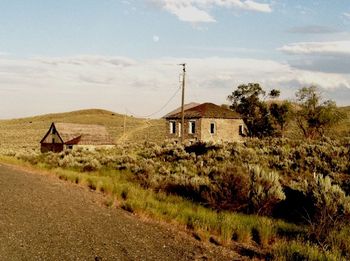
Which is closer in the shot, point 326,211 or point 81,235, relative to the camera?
point 81,235

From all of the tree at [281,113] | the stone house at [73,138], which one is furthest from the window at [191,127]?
the tree at [281,113]

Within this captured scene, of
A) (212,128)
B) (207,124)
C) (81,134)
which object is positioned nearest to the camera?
(207,124)

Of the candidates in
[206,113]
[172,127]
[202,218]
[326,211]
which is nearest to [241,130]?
[206,113]

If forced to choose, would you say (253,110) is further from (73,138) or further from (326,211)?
(326,211)

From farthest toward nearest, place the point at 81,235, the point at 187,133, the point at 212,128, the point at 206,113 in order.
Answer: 1. the point at 212,128
2. the point at 187,133
3. the point at 206,113
4. the point at 81,235

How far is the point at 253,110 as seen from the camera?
6341 centimetres

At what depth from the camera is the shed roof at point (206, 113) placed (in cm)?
5119

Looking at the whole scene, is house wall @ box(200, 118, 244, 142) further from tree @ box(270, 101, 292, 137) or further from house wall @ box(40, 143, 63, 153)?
house wall @ box(40, 143, 63, 153)

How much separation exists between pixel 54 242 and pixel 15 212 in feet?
10.4

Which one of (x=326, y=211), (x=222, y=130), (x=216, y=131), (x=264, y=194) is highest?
(x=222, y=130)

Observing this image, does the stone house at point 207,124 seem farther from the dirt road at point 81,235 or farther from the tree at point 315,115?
the dirt road at point 81,235

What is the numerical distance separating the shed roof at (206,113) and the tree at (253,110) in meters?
7.84

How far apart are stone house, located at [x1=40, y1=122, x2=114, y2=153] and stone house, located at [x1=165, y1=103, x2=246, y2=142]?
327 inches

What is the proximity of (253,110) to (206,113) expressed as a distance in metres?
14.2
